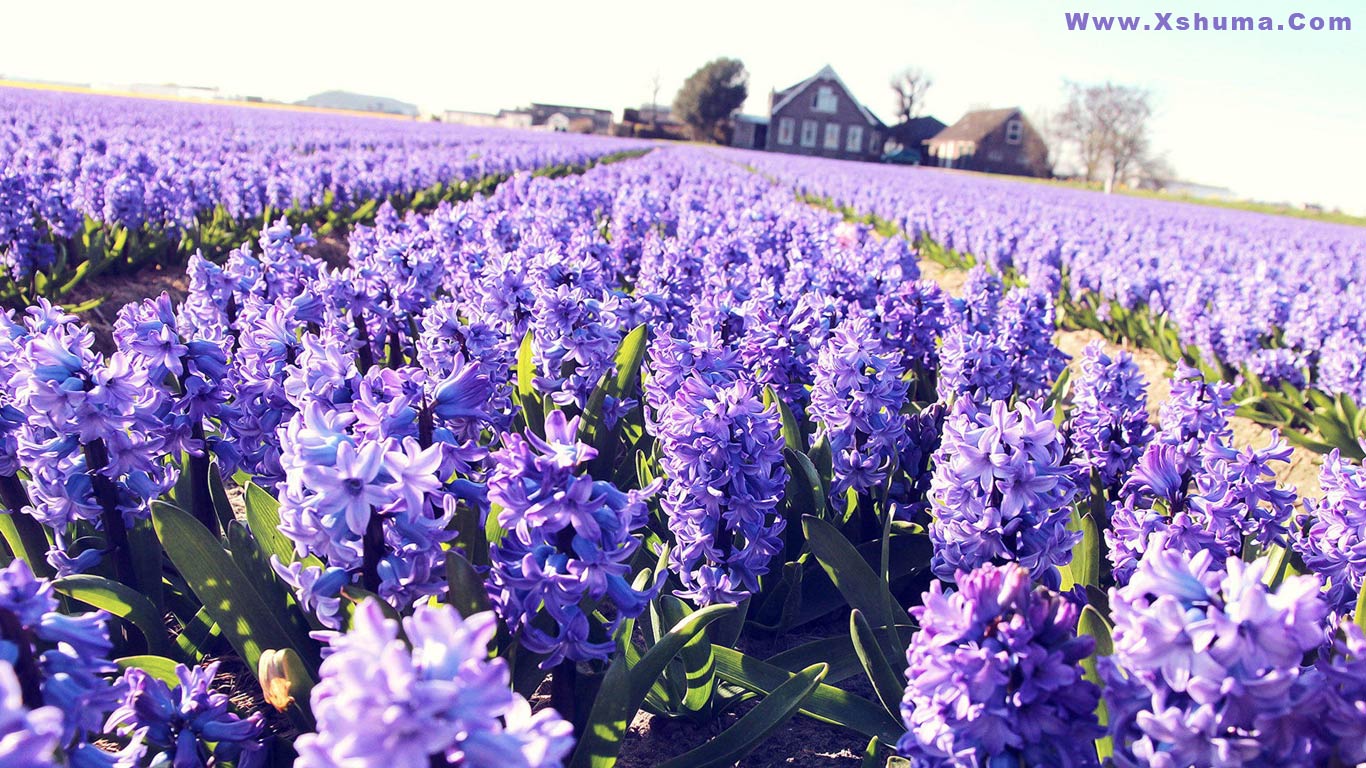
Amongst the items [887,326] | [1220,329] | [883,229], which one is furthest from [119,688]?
[883,229]

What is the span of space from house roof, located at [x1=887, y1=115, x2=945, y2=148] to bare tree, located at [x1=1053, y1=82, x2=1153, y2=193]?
18.5m

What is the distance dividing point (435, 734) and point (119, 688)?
29.3 inches

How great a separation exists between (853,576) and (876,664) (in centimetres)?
42

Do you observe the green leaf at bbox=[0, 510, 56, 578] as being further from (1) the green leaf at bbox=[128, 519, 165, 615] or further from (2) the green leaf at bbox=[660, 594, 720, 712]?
(2) the green leaf at bbox=[660, 594, 720, 712]

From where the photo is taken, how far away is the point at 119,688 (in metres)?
1.34

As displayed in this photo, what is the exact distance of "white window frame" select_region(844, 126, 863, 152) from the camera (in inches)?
3071

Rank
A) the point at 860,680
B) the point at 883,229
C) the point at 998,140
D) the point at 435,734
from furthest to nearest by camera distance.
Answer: the point at 998,140 < the point at 883,229 < the point at 860,680 < the point at 435,734

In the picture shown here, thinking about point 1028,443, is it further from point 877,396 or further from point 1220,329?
point 1220,329

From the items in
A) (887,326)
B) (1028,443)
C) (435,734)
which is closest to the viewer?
(435,734)

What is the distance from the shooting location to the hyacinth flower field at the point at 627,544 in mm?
1243

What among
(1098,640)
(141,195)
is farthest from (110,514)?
(141,195)

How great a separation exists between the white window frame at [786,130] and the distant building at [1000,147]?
16656 mm

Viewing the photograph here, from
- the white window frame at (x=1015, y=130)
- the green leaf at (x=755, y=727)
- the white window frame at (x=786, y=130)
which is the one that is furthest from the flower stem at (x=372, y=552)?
the white window frame at (x=1015, y=130)

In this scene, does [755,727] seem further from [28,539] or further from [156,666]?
[28,539]
